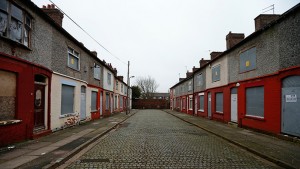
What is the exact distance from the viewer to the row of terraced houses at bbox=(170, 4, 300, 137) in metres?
10.5

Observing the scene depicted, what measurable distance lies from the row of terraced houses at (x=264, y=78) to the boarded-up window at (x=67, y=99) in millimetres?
11799

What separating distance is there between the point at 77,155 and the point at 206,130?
9.38 meters

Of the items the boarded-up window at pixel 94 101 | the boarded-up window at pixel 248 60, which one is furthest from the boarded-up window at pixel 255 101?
the boarded-up window at pixel 94 101

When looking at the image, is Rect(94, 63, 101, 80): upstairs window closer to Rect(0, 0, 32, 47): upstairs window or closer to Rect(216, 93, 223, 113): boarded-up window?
Rect(216, 93, 223, 113): boarded-up window

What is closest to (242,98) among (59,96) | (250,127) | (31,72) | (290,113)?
(250,127)

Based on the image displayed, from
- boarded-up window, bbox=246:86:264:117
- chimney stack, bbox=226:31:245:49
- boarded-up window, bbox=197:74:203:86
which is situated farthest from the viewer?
boarded-up window, bbox=197:74:203:86

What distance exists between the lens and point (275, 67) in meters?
11.8

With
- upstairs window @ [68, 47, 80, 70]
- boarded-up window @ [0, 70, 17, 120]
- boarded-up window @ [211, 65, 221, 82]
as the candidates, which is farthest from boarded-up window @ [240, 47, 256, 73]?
boarded-up window @ [0, 70, 17, 120]

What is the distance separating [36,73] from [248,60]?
12.6 m

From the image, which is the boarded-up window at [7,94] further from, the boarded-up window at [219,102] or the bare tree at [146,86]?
the bare tree at [146,86]

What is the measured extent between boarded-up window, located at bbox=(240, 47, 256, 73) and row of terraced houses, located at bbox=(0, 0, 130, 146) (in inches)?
463

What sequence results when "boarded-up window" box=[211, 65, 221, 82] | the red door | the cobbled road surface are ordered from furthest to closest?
"boarded-up window" box=[211, 65, 221, 82] < the red door < the cobbled road surface

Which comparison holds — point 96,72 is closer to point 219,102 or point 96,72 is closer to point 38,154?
point 219,102

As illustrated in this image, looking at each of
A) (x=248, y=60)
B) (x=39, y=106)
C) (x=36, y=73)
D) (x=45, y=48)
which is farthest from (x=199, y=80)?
(x=36, y=73)
